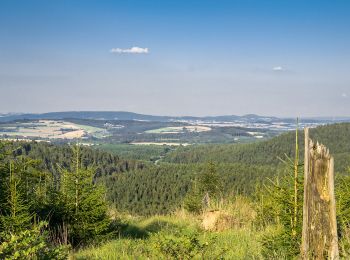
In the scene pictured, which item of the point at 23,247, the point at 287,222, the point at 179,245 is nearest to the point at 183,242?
the point at 179,245

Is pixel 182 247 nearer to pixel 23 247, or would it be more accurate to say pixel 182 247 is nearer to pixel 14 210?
pixel 23 247

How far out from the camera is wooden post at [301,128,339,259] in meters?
4.54

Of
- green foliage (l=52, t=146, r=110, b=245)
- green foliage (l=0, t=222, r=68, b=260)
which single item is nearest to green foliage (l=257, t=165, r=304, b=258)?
green foliage (l=0, t=222, r=68, b=260)

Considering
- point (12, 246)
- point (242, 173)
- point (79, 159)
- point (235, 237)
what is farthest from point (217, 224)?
point (242, 173)

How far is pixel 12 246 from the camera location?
13.3 feet

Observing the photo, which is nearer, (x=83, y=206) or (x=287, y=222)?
(x=287, y=222)

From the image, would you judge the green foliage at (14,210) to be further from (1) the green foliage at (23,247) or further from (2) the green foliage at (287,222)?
(2) the green foliage at (287,222)

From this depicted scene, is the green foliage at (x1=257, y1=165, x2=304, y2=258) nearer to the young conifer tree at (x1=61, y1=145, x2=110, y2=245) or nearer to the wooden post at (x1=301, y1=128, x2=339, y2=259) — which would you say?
the wooden post at (x1=301, y1=128, x2=339, y2=259)

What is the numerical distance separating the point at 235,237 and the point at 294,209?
3710 mm

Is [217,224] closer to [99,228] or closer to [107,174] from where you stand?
[99,228]

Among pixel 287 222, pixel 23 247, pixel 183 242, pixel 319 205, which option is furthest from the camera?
pixel 287 222

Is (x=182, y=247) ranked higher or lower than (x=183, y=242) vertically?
lower

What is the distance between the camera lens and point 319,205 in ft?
15.0

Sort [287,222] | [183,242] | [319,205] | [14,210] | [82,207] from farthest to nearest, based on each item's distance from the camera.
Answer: [82,207] → [14,210] → [287,222] → [183,242] → [319,205]
